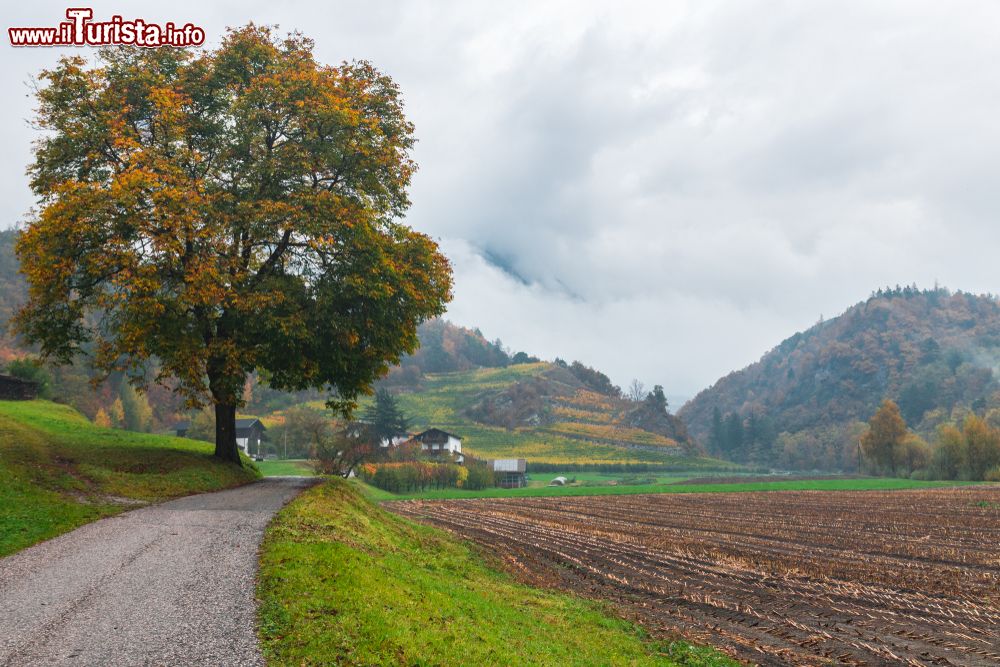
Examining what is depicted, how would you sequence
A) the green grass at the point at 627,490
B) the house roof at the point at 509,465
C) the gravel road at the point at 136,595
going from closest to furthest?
the gravel road at the point at 136,595, the green grass at the point at 627,490, the house roof at the point at 509,465

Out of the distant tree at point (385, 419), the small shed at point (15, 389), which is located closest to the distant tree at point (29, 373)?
the small shed at point (15, 389)

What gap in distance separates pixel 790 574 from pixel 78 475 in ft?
81.2

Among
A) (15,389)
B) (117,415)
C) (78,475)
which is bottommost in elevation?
(78,475)

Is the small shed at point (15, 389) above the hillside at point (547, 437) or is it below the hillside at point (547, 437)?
above

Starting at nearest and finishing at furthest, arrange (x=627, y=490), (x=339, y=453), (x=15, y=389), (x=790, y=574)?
(x=790, y=574), (x=15, y=389), (x=339, y=453), (x=627, y=490)

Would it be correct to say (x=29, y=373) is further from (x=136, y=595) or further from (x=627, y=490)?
(x=627, y=490)

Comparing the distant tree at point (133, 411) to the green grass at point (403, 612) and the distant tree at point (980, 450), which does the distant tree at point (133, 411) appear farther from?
the distant tree at point (980, 450)

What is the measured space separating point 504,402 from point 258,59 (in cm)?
17058

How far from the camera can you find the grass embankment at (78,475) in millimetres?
17531

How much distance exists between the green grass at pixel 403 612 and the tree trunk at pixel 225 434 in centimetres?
1216

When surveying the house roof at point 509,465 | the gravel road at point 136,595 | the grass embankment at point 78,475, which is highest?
the grass embankment at point 78,475

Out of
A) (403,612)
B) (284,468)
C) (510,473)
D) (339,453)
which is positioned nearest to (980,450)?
(510,473)

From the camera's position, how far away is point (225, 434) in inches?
1258

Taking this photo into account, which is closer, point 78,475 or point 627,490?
point 78,475
